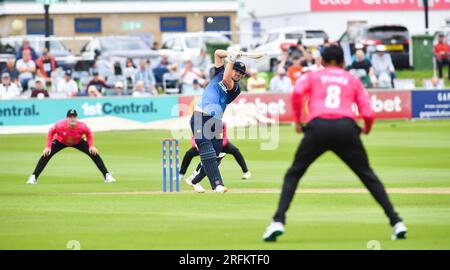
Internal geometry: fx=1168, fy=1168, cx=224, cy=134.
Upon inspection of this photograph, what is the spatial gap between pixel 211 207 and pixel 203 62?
25321 millimetres

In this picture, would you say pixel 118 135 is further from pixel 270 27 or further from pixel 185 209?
pixel 270 27

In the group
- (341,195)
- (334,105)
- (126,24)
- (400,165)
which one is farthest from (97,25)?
(334,105)

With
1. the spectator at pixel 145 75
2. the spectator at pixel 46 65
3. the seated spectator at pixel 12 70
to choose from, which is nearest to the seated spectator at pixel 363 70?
the spectator at pixel 145 75

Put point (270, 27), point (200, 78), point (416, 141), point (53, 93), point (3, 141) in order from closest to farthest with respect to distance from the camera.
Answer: point (416, 141), point (3, 141), point (53, 93), point (200, 78), point (270, 27)

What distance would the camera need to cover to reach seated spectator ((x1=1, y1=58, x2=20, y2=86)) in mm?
35041

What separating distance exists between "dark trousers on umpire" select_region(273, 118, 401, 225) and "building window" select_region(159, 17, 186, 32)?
169ft

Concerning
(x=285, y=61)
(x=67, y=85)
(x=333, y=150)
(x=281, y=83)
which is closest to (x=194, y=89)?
(x=281, y=83)

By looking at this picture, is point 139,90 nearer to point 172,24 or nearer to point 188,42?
point 188,42

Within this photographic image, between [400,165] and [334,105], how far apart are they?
1090 cm

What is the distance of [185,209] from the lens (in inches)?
595

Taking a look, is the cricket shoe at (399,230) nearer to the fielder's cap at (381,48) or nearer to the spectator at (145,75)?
the spectator at (145,75)

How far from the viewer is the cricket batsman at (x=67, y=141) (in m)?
19.6

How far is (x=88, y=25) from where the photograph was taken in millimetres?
62844

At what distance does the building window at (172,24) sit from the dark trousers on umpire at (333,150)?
169 ft
